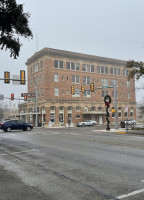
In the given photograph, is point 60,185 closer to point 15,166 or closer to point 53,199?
point 53,199

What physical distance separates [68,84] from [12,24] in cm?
4180

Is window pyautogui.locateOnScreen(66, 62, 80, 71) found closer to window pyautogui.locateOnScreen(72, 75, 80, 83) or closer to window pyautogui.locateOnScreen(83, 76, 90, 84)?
window pyautogui.locateOnScreen(72, 75, 80, 83)

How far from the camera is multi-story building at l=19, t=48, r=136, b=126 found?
178 ft

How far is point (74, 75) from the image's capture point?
5869 cm

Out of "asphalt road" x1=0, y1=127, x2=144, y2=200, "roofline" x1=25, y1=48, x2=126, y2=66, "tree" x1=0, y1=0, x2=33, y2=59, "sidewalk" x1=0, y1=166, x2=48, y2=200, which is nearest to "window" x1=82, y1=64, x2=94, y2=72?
"roofline" x1=25, y1=48, x2=126, y2=66

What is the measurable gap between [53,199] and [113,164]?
3.72m

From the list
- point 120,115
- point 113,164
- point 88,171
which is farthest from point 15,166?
point 120,115

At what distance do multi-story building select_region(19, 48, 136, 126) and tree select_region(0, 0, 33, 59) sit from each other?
109 ft

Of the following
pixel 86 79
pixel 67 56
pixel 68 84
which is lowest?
pixel 68 84

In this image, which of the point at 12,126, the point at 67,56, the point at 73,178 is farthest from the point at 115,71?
the point at 73,178

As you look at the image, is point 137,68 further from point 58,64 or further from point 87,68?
point 87,68

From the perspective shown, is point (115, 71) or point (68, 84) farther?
point (115, 71)

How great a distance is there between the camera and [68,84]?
57.3 metres

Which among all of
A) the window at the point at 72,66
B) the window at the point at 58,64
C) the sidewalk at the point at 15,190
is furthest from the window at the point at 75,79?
the sidewalk at the point at 15,190
